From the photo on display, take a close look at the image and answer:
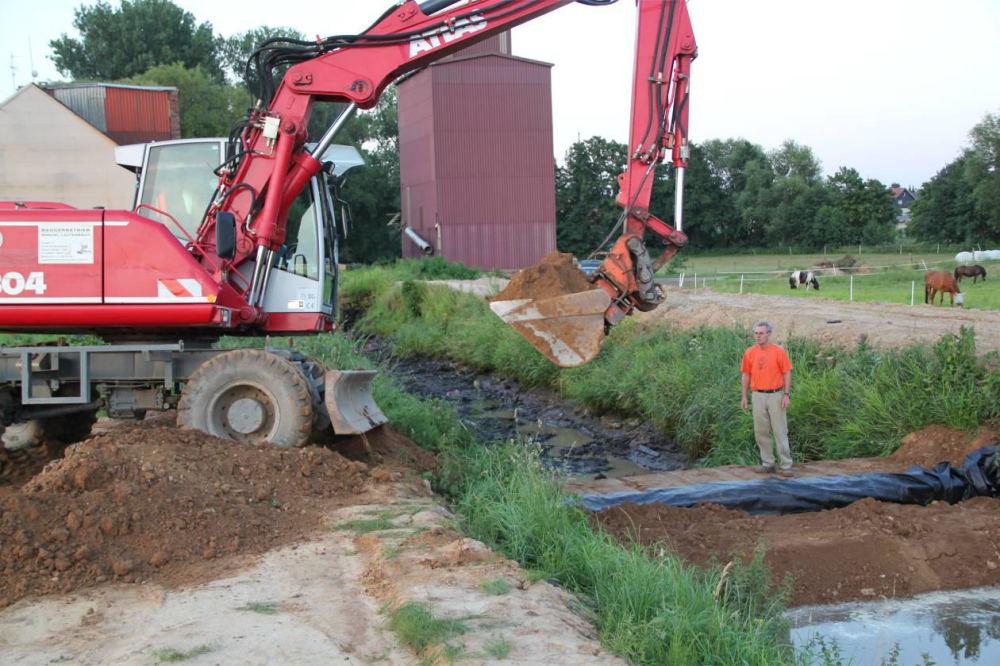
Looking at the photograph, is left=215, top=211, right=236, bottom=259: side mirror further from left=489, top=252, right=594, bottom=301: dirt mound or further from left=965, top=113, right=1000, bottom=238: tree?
left=965, top=113, right=1000, bottom=238: tree

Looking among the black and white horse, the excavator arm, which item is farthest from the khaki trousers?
the black and white horse

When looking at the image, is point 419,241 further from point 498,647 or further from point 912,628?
point 498,647

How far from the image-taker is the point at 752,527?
7.18m

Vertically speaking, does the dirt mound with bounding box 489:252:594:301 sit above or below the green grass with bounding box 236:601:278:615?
above

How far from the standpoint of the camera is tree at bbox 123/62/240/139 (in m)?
44.1

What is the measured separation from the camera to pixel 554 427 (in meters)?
14.1

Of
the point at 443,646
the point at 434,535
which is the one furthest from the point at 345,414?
the point at 443,646

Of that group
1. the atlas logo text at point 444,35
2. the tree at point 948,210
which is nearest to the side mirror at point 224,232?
the atlas logo text at point 444,35

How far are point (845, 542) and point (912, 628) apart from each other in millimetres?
951

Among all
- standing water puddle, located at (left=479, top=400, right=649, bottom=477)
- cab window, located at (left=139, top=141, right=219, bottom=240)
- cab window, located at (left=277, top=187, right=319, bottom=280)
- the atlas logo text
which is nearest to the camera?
the atlas logo text

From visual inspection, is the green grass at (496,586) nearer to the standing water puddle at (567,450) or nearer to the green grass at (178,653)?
the green grass at (178,653)

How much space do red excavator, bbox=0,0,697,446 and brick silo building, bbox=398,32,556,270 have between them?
88.6 ft

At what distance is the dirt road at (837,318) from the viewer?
40.4ft

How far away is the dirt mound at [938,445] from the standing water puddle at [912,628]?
2593mm
